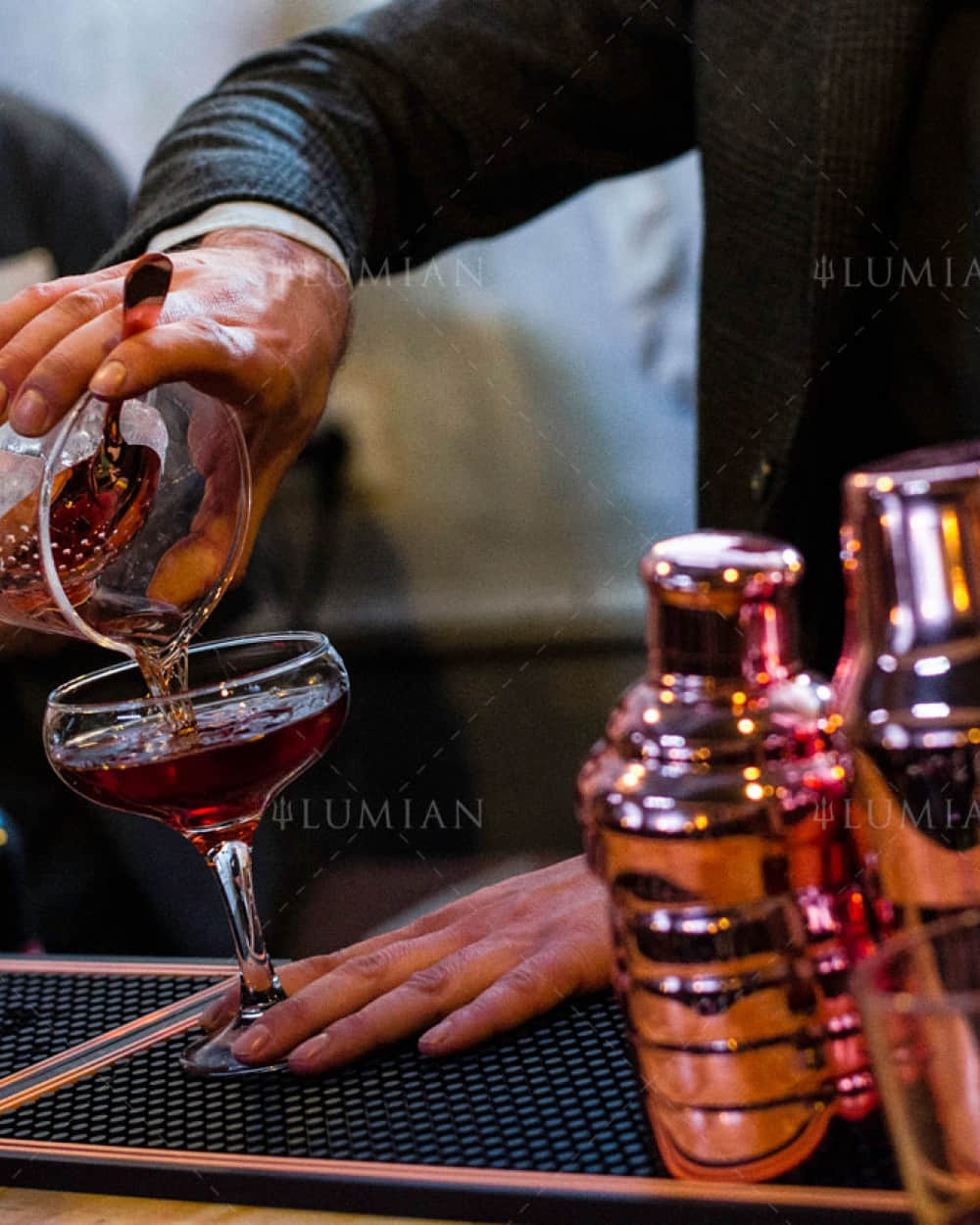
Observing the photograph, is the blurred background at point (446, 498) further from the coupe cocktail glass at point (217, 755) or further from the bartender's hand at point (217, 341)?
the coupe cocktail glass at point (217, 755)

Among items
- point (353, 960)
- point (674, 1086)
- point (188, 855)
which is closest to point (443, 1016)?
point (353, 960)

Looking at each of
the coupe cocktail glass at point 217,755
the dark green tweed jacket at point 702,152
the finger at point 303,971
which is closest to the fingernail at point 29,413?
the coupe cocktail glass at point 217,755

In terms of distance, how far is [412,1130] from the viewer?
455 mm

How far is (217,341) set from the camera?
2.10 ft

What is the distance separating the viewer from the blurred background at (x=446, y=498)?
2500mm

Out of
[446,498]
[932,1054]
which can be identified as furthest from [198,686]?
[446,498]

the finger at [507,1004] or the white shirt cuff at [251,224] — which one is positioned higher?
the white shirt cuff at [251,224]

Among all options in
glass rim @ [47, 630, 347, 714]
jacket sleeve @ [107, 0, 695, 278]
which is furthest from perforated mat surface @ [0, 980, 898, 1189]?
jacket sleeve @ [107, 0, 695, 278]

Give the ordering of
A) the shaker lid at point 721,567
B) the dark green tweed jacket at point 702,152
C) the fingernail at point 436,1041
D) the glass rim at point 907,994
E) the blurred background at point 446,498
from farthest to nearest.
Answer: the blurred background at point 446,498
the dark green tweed jacket at point 702,152
the fingernail at point 436,1041
the shaker lid at point 721,567
the glass rim at point 907,994

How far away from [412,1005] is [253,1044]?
57 mm

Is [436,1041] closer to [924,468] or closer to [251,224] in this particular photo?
[924,468]

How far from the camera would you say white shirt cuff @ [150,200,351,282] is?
956 mm

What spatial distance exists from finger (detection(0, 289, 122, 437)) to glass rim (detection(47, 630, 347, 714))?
104mm

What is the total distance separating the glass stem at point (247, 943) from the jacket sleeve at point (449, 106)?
1.90 feet
